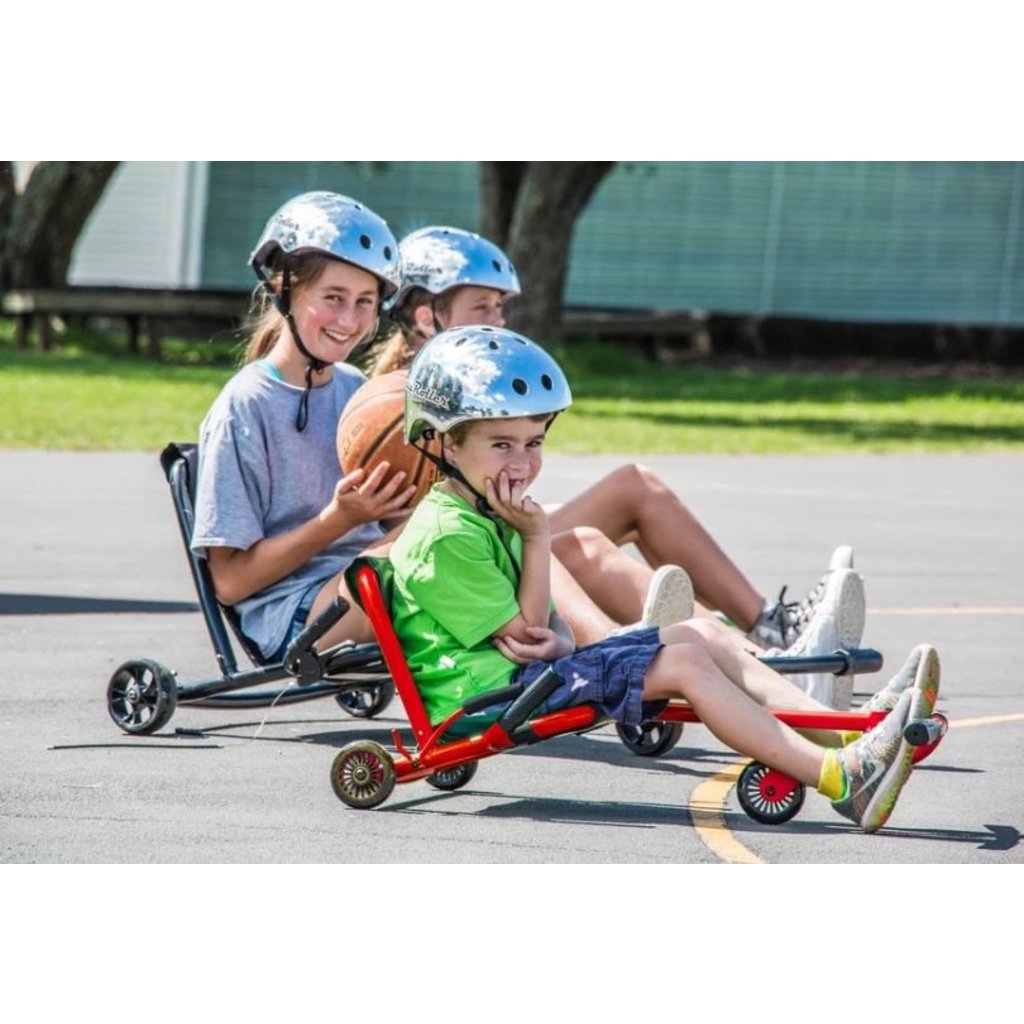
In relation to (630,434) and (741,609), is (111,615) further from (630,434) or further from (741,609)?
(630,434)

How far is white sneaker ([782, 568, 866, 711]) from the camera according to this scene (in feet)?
23.2

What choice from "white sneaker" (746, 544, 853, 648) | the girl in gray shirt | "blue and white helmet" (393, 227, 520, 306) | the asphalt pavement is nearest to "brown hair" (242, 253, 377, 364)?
the girl in gray shirt

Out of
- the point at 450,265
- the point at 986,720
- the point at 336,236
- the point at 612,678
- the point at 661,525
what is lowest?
the point at 986,720

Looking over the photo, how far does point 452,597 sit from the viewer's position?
19.8 ft

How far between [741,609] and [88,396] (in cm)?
1324

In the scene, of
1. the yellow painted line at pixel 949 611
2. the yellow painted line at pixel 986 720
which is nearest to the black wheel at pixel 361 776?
the yellow painted line at pixel 986 720

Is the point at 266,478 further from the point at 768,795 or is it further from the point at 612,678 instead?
the point at 768,795

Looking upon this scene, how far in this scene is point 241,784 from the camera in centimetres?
656

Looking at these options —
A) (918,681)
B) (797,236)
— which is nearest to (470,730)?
(918,681)

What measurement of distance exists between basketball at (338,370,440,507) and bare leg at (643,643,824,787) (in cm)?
129

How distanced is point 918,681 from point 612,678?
84 cm

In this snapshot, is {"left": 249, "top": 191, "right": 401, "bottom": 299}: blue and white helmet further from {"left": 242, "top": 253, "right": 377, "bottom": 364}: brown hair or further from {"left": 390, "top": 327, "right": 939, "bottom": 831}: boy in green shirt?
{"left": 390, "top": 327, "right": 939, "bottom": 831}: boy in green shirt

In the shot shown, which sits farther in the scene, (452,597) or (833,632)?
(833,632)

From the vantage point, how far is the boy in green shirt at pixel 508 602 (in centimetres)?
582
